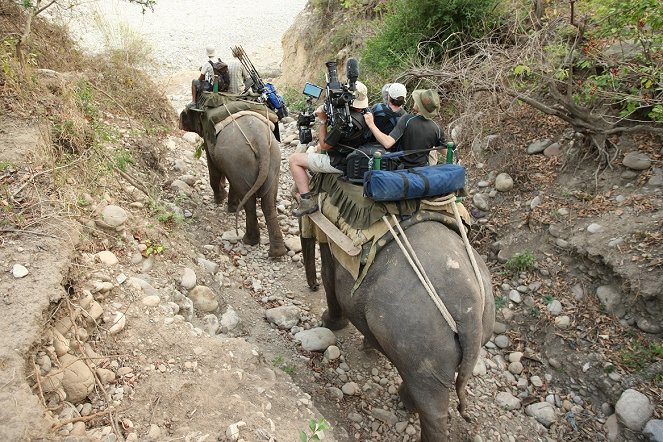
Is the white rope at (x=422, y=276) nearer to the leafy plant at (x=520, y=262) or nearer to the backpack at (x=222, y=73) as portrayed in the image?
the leafy plant at (x=520, y=262)

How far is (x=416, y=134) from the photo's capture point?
405cm

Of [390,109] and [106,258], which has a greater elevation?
[390,109]

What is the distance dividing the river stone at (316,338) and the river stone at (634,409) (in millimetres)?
2475

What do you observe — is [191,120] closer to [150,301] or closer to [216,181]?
[216,181]

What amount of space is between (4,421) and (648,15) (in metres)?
5.76

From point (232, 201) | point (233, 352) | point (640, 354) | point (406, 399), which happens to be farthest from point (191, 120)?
point (640, 354)

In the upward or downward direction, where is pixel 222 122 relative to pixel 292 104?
upward

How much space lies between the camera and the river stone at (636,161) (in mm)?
5191

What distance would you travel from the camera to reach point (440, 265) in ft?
10.7

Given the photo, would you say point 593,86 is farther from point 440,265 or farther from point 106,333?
point 106,333

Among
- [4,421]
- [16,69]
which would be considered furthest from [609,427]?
[16,69]

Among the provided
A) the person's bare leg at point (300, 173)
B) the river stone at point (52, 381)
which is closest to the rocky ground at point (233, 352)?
the river stone at point (52, 381)

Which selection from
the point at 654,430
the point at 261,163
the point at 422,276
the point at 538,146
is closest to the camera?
the point at 422,276

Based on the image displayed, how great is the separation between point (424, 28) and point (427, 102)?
4.75 m
